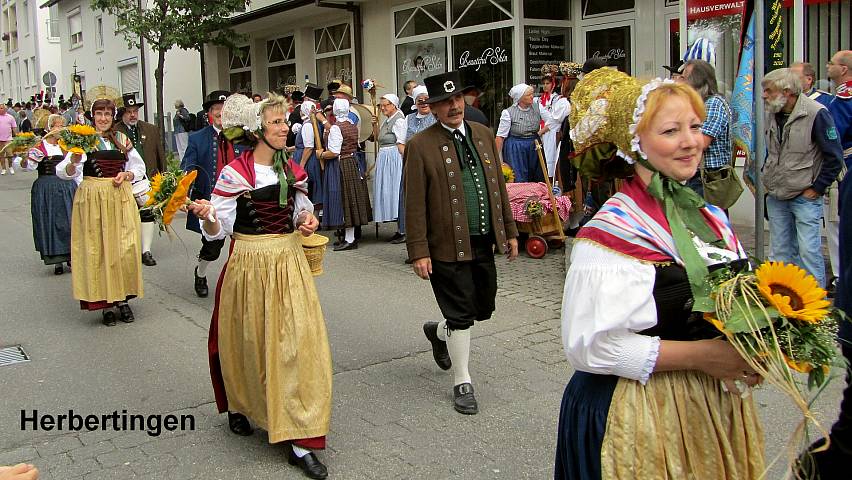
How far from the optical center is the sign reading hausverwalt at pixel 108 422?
4.74 m

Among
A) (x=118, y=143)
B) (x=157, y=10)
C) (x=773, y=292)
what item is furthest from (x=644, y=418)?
(x=157, y=10)

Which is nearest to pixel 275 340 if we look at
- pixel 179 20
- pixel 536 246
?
pixel 536 246

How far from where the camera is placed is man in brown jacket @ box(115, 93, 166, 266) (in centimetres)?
955

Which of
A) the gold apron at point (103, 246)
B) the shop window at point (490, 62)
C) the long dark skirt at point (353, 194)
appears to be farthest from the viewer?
the shop window at point (490, 62)

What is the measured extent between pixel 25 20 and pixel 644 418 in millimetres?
50109

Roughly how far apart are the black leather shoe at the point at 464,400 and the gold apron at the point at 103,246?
Result: 3587mm

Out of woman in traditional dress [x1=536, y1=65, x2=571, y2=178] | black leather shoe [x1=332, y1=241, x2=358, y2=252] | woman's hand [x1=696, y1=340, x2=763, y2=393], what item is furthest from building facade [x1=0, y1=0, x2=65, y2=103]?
woman's hand [x1=696, y1=340, x2=763, y2=393]

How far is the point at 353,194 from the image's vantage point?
10.7 m

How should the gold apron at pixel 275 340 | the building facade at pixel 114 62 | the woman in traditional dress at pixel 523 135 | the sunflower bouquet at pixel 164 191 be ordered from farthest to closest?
the building facade at pixel 114 62, the woman in traditional dress at pixel 523 135, the sunflower bouquet at pixel 164 191, the gold apron at pixel 275 340

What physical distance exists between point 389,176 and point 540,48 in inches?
180

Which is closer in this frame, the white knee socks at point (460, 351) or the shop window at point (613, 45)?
the white knee socks at point (460, 351)

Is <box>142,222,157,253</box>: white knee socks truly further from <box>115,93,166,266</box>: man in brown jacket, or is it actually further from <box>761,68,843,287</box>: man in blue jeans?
<box>761,68,843,287</box>: man in blue jeans

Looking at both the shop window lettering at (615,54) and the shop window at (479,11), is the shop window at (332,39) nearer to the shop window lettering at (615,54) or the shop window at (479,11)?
the shop window at (479,11)

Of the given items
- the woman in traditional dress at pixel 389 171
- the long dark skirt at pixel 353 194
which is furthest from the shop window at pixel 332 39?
the long dark skirt at pixel 353 194
